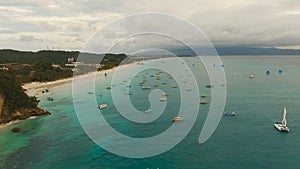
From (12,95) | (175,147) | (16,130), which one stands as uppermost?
(12,95)

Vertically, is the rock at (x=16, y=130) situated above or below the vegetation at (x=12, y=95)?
below

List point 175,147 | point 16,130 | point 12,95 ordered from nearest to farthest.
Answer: point 175,147
point 16,130
point 12,95

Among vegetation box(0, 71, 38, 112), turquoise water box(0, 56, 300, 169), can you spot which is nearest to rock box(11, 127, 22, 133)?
turquoise water box(0, 56, 300, 169)

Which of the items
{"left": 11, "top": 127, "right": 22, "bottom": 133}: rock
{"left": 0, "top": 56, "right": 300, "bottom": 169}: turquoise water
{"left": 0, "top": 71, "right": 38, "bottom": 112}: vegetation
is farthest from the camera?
{"left": 0, "top": 71, "right": 38, "bottom": 112}: vegetation

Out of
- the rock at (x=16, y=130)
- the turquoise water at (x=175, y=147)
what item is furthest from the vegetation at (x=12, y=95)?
the rock at (x=16, y=130)

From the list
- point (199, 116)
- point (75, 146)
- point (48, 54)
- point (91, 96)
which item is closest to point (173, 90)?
point (91, 96)

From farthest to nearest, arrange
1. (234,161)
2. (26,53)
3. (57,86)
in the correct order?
(26,53), (57,86), (234,161)

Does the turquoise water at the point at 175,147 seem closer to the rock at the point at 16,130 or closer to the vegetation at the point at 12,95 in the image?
the rock at the point at 16,130

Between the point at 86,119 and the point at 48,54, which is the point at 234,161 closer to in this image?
the point at 86,119

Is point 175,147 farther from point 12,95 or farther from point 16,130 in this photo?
point 12,95

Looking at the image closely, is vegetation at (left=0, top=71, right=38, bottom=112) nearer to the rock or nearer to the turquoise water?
the turquoise water

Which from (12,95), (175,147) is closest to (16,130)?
(12,95)
